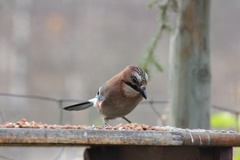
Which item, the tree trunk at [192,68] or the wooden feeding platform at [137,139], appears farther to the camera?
the tree trunk at [192,68]

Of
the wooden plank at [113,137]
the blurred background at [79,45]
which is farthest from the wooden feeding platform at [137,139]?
the blurred background at [79,45]

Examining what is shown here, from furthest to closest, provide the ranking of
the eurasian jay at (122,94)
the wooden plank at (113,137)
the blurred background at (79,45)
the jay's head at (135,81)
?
1. the blurred background at (79,45)
2. the eurasian jay at (122,94)
3. the jay's head at (135,81)
4. the wooden plank at (113,137)

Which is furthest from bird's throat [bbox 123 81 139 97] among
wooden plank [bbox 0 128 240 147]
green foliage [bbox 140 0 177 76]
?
wooden plank [bbox 0 128 240 147]

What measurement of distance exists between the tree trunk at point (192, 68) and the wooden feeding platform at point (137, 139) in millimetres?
1031

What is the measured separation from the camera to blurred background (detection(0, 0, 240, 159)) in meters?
13.1

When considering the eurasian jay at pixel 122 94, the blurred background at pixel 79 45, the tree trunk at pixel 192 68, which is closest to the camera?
the tree trunk at pixel 192 68

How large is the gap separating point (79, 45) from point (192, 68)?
32.0ft

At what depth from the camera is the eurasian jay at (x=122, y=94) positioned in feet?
15.9

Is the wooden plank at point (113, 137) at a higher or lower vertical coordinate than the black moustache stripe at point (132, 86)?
higher

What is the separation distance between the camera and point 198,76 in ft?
→ 15.0

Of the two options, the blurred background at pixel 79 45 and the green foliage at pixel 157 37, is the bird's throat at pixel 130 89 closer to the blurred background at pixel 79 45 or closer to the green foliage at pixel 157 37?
the green foliage at pixel 157 37

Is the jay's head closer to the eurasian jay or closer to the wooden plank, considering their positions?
the eurasian jay

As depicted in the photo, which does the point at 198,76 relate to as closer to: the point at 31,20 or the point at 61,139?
the point at 61,139

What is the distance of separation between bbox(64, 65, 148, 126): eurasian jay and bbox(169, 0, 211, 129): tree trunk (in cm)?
29
